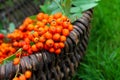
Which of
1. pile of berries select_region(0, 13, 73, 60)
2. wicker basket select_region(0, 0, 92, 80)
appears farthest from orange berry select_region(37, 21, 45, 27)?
wicker basket select_region(0, 0, 92, 80)

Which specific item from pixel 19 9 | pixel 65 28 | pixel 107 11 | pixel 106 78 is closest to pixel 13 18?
pixel 19 9

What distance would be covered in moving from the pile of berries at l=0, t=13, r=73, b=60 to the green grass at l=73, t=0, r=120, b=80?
407 mm

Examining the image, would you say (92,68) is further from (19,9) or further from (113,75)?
(19,9)

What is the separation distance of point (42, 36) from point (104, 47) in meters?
0.67

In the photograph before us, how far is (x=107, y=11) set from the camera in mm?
2125

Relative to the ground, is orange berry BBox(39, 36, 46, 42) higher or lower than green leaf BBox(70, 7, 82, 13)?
lower

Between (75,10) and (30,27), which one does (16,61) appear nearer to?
(30,27)

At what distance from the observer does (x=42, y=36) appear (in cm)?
130

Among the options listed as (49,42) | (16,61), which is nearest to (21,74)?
(16,61)

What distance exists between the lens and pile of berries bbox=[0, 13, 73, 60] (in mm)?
1299

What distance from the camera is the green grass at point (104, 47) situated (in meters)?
1.70

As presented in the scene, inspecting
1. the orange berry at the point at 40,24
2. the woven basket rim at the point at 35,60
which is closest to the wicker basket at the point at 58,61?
the woven basket rim at the point at 35,60

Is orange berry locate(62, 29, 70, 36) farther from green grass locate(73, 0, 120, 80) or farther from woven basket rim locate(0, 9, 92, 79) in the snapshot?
green grass locate(73, 0, 120, 80)

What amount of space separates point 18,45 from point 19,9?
81cm
